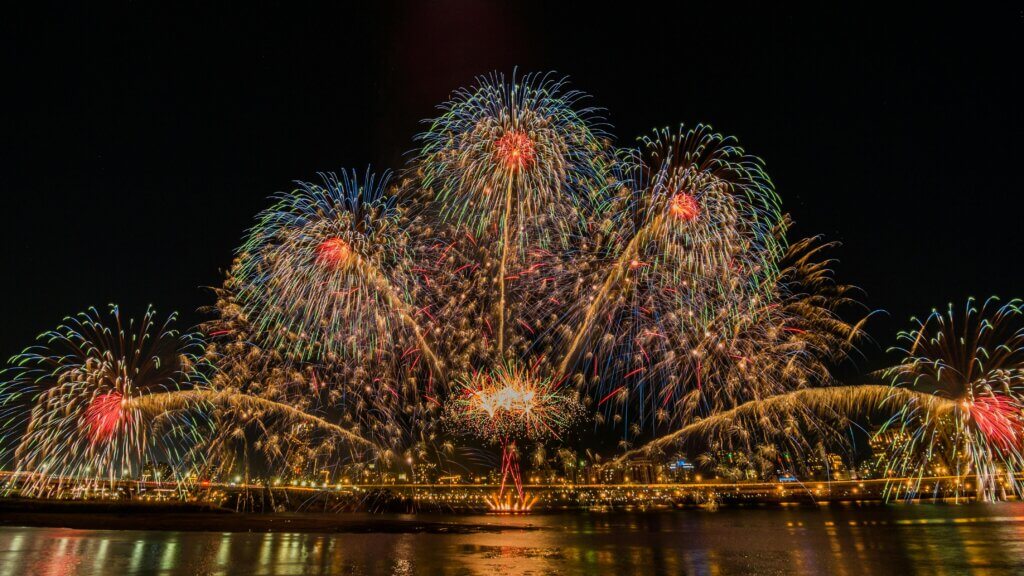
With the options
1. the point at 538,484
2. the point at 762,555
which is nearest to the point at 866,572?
the point at 762,555

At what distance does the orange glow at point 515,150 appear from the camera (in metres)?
27.1

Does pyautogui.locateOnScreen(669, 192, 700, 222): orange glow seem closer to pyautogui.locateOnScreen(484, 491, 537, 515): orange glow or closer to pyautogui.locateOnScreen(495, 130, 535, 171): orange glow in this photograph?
pyautogui.locateOnScreen(495, 130, 535, 171): orange glow

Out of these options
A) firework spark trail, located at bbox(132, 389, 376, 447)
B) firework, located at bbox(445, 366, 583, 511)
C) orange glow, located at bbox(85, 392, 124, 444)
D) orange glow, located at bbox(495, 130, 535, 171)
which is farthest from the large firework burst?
orange glow, located at bbox(85, 392, 124, 444)

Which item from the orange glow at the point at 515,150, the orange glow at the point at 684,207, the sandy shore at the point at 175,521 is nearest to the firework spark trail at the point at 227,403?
the sandy shore at the point at 175,521

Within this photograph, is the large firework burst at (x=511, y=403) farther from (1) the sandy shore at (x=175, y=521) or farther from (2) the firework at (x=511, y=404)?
(1) the sandy shore at (x=175, y=521)

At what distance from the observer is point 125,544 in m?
18.9

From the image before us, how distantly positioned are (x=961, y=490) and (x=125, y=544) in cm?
5785

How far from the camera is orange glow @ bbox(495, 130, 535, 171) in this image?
27.1 meters

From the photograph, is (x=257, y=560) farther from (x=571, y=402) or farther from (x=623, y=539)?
(x=571, y=402)

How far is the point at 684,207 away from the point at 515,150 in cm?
754

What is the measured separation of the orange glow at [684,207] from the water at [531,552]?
12444 mm

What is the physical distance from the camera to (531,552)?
16812mm

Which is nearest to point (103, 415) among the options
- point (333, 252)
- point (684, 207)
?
point (333, 252)

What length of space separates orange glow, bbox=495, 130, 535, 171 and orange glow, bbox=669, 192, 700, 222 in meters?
6.34
